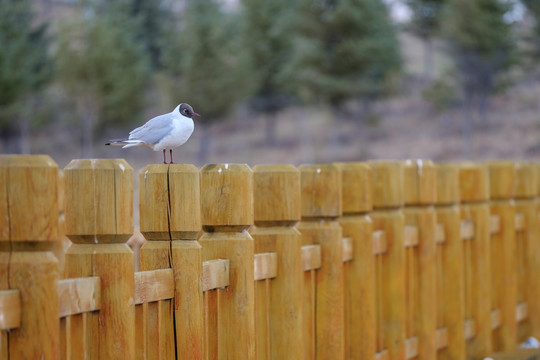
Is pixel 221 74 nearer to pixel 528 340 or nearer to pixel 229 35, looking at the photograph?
pixel 229 35

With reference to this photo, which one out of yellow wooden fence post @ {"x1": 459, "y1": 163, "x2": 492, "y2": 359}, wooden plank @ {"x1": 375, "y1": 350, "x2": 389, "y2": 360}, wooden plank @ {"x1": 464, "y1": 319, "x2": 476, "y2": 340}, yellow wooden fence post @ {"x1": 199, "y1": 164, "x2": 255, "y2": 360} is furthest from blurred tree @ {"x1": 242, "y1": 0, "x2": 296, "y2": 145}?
yellow wooden fence post @ {"x1": 199, "y1": 164, "x2": 255, "y2": 360}

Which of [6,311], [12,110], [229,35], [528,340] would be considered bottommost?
[528,340]

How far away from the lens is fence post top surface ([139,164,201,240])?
2781 millimetres

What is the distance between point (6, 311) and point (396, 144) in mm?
46013

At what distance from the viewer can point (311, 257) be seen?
12.7 feet

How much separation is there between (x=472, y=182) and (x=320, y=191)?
2266 millimetres

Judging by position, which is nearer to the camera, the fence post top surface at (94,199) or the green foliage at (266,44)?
the fence post top surface at (94,199)

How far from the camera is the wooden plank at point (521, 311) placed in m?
6.65

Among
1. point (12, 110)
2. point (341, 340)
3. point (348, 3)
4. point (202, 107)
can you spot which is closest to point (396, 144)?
point (348, 3)

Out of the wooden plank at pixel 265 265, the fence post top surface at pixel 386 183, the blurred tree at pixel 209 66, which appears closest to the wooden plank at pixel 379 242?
the fence post top surface at pixel 386 183

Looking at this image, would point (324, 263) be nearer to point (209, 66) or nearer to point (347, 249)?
point (347, 249)

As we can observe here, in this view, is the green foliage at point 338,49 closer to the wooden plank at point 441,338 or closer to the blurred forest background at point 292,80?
the blurred forest background at point 292,80

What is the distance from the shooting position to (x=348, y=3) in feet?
150

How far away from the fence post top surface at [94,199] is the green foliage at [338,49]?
43.6m
